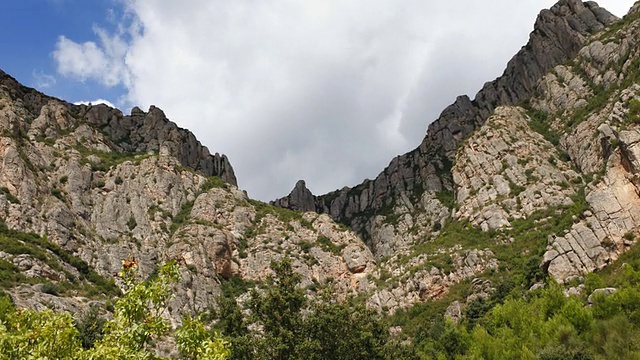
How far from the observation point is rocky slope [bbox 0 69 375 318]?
241 feet

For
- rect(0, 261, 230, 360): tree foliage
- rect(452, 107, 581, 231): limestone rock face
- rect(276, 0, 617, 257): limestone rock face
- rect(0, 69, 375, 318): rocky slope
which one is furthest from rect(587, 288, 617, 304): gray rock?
rect(276, 0, 617, 257): limestone rock face

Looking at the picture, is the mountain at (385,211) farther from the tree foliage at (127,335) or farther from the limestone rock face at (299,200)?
the tree foliage at (127,335)

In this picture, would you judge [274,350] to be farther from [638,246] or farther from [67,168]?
[67,168]

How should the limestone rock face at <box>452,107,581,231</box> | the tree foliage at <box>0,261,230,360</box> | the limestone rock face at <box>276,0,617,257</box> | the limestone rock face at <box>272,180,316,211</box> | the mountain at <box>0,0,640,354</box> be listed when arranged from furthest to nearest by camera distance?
the limestone rock face at <box>272,180,316,211</box> → the limestone rock face at <box>276,0,617,257</box> → the limestone rock face at <box>452,107,581,231</box> → the mountain at <box>0,0,640,354</box> → the tree foliage at <box>0,261,230,360</box>

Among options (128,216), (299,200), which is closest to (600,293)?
(128,216)

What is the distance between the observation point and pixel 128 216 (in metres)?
87.9

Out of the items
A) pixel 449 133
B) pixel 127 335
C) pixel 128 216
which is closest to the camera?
pixel 127 335

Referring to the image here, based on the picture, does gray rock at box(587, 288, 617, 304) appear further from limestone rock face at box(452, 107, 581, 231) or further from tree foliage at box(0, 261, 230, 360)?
limestone rock face at box(452, 107, 581, 231)

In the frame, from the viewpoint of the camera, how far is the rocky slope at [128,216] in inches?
2894

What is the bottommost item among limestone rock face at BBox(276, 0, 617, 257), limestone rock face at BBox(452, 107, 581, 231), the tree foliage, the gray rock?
the gray rock

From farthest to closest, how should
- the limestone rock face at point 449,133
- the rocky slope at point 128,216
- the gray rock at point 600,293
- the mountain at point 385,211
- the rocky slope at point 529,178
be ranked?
the limestone rock face at point 449,133, the rocky slope at point 128,216, the mountain at point 385,211, the rocky slope at point 529,178, the gray rock at point 600,293

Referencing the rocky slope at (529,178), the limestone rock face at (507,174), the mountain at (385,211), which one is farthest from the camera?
the limestone rock face at (507,174)

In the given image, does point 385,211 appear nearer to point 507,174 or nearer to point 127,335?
point 507,174

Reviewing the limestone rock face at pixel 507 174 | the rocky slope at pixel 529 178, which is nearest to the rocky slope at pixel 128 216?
the rocky slope at pixel 529 178
